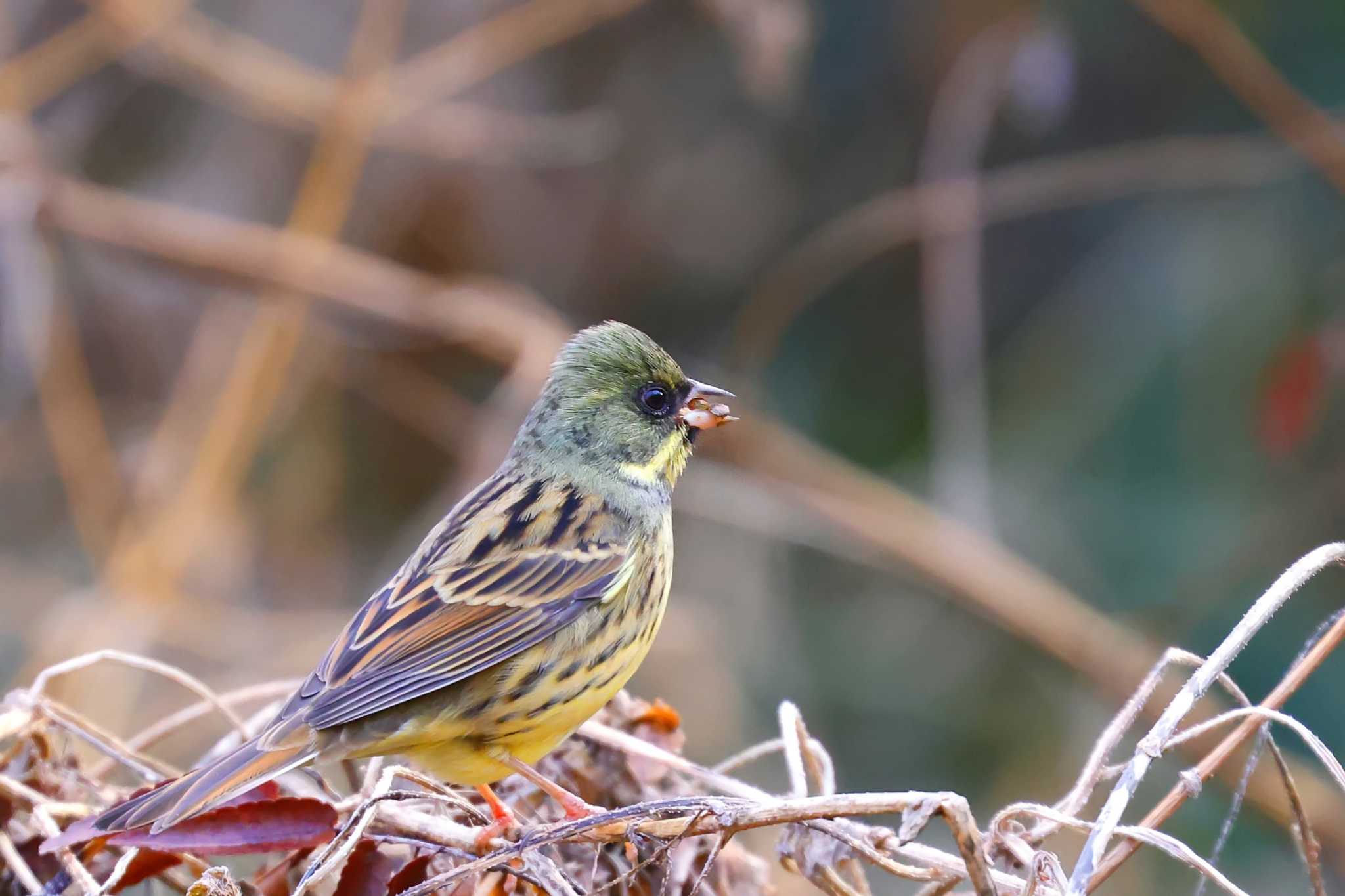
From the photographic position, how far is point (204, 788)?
225 centimetres

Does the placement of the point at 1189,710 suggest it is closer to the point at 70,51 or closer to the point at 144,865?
the point at 144,865

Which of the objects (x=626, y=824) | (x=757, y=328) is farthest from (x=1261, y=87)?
(x=626, y=824)

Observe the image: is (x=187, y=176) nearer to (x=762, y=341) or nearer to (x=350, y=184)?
(x=350, y=184)

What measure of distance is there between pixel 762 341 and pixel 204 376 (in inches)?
88.4

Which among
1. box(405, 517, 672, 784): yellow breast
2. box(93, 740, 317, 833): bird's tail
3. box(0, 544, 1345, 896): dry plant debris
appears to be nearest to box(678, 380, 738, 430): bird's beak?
box(405, 517, 672, 784): yellow breast

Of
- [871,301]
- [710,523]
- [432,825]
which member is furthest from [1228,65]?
[432,825]

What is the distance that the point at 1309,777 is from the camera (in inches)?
179

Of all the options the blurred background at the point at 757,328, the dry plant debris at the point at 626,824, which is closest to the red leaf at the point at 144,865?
the dry plant debris at the point at 626,824

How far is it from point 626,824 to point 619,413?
1.61 m

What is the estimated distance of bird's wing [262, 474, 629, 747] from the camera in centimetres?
277

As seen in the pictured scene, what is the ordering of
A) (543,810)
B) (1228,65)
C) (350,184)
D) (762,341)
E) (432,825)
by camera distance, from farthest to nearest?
(762,341) < (350,184) < (1228,65) < (543,810) < (432,825)

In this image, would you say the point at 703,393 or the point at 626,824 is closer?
the point at 626,824

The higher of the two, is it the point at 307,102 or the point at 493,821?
the point at 307,102

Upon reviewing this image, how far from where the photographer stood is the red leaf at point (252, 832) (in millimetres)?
2135
